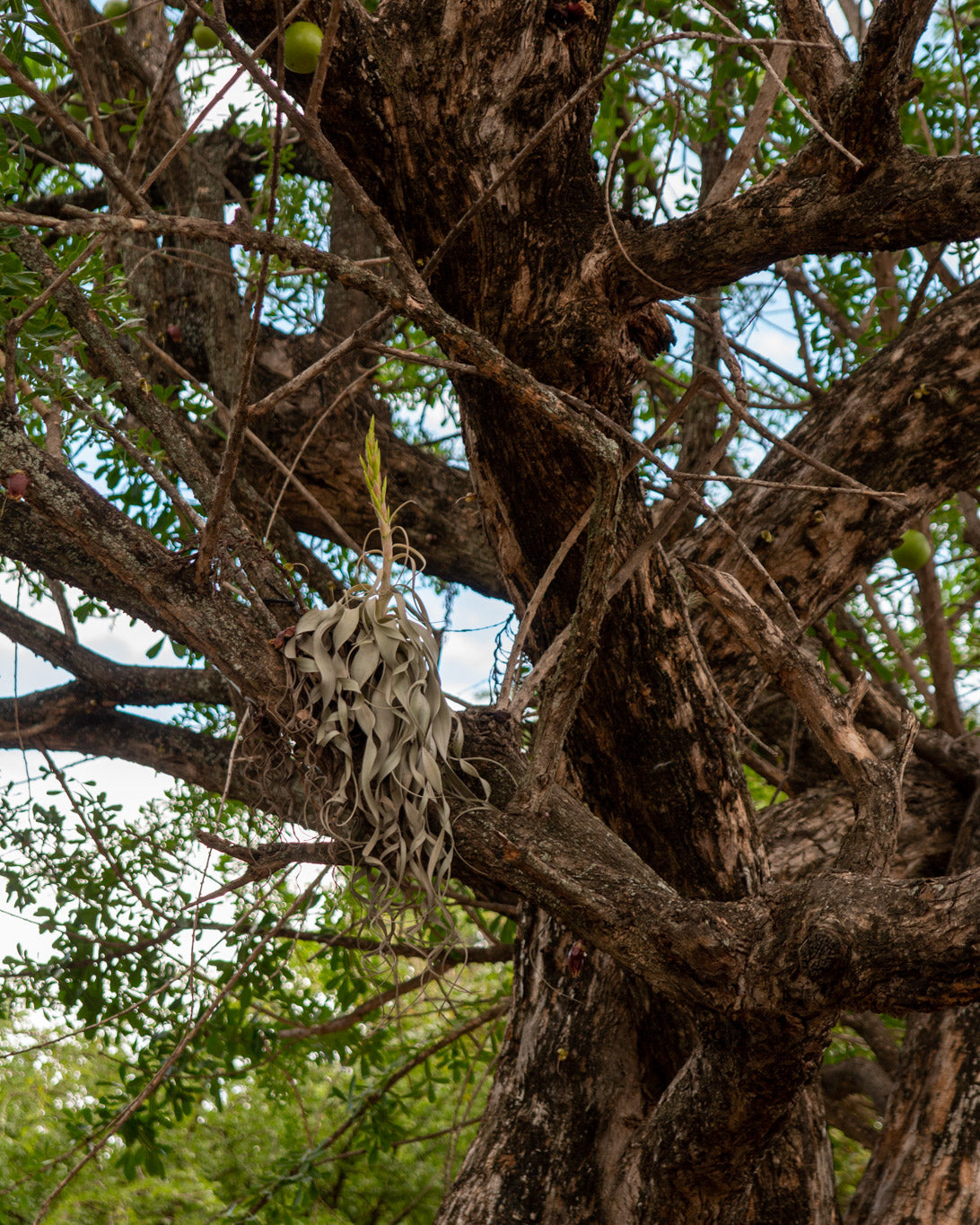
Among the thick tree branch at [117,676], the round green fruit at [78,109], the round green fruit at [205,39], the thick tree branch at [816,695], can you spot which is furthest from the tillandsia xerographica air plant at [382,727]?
the round green fruit at [78,109]

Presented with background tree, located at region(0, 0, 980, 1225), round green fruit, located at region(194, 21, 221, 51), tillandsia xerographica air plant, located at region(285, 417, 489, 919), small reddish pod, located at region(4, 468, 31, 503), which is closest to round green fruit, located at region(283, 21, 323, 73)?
background tree, located at region(0, 0, 980, 1225)

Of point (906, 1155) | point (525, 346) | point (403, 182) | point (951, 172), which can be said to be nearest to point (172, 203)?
point (403, 182)

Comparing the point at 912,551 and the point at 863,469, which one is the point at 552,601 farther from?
the point at 912,551

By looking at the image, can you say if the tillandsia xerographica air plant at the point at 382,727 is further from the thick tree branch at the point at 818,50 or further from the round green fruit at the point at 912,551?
the round green fruit at the point at 912,551

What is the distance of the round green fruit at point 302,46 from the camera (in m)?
1.67

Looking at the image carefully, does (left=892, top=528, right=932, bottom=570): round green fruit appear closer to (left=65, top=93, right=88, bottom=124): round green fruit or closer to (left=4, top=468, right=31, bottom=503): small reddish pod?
(left=4, top=468, right=31, bottom=503): small reddish pod

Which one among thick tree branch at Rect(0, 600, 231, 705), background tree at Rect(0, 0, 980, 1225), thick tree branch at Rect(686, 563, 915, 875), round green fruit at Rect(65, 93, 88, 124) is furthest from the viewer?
round green fruit at Rect(65, 93, 88, 124)

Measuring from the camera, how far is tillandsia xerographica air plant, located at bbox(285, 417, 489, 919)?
1.50m

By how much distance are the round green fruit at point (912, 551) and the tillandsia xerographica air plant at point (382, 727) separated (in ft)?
5.06

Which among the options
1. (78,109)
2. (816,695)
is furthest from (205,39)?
(816,695)

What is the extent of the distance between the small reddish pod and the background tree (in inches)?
0.5

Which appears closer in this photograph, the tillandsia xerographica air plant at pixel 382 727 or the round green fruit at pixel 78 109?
the tillandsia xerographica air plant at pixel 382 727

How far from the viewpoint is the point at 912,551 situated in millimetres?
2631

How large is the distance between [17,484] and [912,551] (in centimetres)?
209
